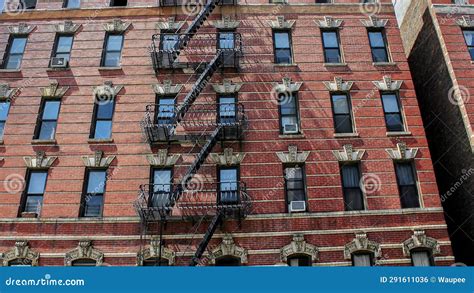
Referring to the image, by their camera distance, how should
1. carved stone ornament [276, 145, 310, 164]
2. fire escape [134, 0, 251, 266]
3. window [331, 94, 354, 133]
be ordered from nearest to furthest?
1. fire escape [134, 0, 251, 266]
2. carved stone ornament [276, 145, 310, 164]
3. window [331, 94, 354, 133]

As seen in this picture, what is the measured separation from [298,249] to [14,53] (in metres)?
13.7

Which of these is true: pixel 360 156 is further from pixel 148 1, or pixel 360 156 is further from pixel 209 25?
pixel 148 1

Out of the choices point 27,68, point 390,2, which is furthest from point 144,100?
Result: point 390,2

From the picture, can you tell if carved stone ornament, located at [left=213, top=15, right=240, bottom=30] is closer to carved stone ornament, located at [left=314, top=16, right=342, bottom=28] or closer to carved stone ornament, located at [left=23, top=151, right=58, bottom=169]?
carved stone ornament, located at [left=314, top=16, right=342, bottom=28]

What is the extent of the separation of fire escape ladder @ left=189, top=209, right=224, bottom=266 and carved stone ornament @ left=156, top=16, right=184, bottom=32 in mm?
8301

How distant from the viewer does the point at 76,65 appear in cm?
1848

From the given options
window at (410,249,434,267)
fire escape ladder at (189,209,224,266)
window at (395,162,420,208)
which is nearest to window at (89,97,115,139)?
fire escape ladder at (189,209,224,266)

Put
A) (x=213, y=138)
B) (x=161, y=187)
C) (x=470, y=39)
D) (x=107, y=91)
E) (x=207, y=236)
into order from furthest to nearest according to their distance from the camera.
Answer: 1. (x=470, y=39)
2. (x=107, y=91)
3. (x=161, y=187)
4. (x=213, y=138)
5. (x=207, y=236)

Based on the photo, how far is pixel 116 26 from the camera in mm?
19297

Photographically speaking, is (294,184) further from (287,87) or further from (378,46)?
(378,46)

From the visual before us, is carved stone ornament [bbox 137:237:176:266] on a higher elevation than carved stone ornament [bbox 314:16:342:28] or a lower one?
lower

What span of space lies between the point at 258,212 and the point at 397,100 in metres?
7.10

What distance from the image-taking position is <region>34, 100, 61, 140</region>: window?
679 inches

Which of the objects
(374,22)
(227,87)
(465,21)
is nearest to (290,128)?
(227,87)
